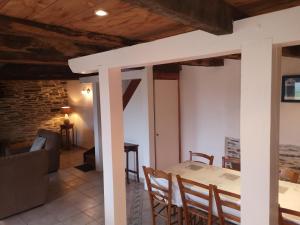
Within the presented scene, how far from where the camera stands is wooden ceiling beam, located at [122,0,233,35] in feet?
3.06

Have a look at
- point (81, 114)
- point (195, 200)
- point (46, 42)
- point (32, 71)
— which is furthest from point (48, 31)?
point (81, 114)

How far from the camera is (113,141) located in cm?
259

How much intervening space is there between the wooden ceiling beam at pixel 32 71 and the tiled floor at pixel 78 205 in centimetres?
221

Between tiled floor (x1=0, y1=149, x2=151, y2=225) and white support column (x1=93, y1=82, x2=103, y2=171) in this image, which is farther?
white support column (x1=93, y1=82, x2=103, y2=171)

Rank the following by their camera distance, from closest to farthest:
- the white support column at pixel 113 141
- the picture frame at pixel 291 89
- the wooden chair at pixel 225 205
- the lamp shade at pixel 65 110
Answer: the wooden chair at pixel 225 205 → the white support column at pixel 113 141 → the picture frame at pixel 291 89 → the lamp shade at pixel 65 110

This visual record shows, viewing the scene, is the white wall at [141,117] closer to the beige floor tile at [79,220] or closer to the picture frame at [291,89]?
the beige floor tile at [79,220]

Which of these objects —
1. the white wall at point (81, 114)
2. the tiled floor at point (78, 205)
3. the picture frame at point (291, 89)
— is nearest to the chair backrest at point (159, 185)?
the tiled floor at point (78, 205)

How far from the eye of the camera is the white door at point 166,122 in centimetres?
475

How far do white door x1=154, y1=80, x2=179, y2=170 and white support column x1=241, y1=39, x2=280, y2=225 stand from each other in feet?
10.7

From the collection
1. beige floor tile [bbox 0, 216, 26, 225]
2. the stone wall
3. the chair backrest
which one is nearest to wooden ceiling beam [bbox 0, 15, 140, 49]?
the chair backrest

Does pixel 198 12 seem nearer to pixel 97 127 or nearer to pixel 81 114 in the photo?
pixel 97 127

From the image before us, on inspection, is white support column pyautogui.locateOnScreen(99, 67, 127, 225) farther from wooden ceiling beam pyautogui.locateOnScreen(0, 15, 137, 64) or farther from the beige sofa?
the beige sofa

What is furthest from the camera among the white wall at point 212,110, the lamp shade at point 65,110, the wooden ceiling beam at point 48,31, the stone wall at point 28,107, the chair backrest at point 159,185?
the lamp shade at point 65,110

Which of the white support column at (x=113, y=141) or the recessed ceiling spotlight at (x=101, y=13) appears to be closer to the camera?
the recessed ceiling spotlight at (x=101, y=13)
